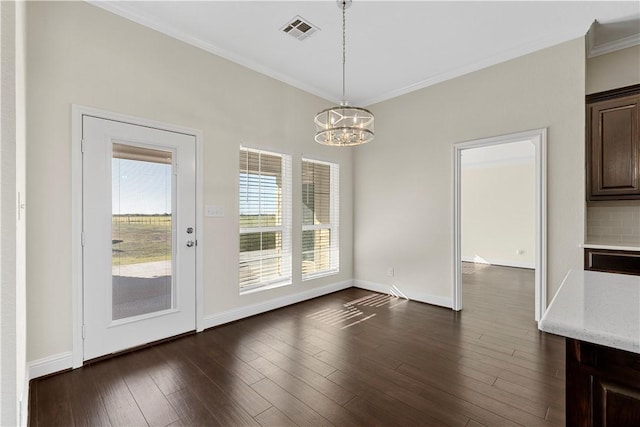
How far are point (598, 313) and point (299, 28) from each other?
320cm

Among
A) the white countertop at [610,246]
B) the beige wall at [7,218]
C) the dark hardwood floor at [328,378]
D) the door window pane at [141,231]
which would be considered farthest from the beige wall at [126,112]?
the white countertop at [610,246]

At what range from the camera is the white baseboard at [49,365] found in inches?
88.3

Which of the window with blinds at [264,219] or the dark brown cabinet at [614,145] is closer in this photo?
the dark brown cabinet at [614,145]

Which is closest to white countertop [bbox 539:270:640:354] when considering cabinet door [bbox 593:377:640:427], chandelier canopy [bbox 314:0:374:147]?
cabinet door [bbox 593:377:640:427]

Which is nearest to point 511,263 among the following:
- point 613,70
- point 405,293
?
point 405,293

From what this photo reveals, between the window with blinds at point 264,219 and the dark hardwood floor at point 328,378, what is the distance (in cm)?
63

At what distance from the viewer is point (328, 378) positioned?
2.30 meters

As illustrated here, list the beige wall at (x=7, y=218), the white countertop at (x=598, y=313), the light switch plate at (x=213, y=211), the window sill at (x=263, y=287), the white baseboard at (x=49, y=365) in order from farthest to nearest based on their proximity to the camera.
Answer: the window sill at (x=263, y=287) → the light switch plate at (x=213, y=211) → the white baseboard at (x=49, y=365) → the beige wall at (x=7, y=218) → the white countertop at (x=598, y=313)

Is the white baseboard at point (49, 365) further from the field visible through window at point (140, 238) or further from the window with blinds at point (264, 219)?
the window with blinds at point (264, 219)

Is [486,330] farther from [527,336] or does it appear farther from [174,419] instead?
[174,419]

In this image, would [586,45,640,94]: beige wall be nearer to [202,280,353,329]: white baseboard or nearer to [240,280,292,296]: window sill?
[202,280,353,329]: white baseboard

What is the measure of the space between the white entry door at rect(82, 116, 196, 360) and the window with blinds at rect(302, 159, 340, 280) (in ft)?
5.56

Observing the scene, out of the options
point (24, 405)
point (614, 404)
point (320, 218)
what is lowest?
point (24, 405)

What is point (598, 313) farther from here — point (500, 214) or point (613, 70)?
point (500, 214)
